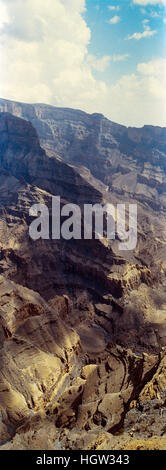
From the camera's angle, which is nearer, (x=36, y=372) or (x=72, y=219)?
(x=36, y=372)

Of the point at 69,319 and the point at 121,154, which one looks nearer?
the point at 69,319

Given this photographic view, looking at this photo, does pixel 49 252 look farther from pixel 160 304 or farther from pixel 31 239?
pixel 160 304

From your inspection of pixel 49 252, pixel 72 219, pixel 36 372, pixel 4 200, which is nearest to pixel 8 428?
pixel 36 372

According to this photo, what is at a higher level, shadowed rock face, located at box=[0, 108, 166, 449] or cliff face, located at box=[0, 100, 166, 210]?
cliff face, located at box=[0, 100, 166, 210]

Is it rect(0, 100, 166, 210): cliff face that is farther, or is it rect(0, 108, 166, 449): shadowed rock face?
rect(0, 100, 166, 210): cliff face
